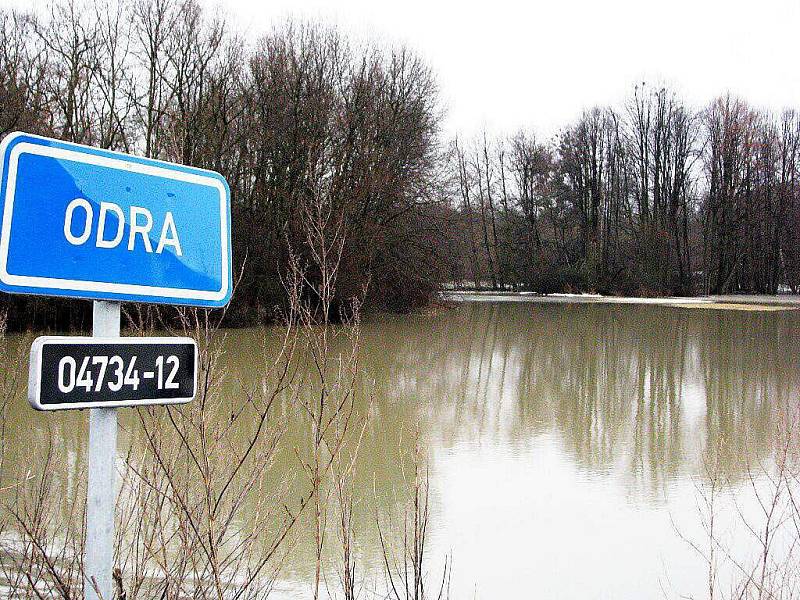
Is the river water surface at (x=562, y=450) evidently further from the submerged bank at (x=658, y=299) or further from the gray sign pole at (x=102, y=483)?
the submerged bank at (x=658, y=299)

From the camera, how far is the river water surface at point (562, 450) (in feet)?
15.6

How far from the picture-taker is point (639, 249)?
156 feet

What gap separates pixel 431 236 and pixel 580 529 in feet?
74.5

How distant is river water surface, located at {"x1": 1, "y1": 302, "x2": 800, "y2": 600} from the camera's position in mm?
4754

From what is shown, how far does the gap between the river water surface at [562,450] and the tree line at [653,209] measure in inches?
1280

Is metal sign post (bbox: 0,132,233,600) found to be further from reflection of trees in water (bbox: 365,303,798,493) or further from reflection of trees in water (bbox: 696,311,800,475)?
reflection of trees in water (bbox: 365,303,798,493)

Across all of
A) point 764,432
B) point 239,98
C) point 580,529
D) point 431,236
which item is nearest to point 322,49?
point 239,98

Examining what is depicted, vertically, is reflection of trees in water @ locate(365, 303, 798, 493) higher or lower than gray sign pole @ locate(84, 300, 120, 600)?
lower

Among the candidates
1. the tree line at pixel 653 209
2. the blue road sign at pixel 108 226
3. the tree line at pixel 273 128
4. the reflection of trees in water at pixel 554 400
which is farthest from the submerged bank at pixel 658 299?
the blue road sign at pixel 108 226

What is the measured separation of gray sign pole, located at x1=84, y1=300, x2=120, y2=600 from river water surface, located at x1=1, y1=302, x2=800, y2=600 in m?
2.78

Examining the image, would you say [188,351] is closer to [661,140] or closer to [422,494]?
[422,494]

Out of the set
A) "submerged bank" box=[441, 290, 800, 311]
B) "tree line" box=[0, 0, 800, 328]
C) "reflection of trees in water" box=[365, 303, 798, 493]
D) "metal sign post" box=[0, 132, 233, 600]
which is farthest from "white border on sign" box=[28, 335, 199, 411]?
"submerged bank" box=[441, 290, 800, 311]

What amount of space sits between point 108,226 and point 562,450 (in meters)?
6.72

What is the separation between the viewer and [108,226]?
1.54m
